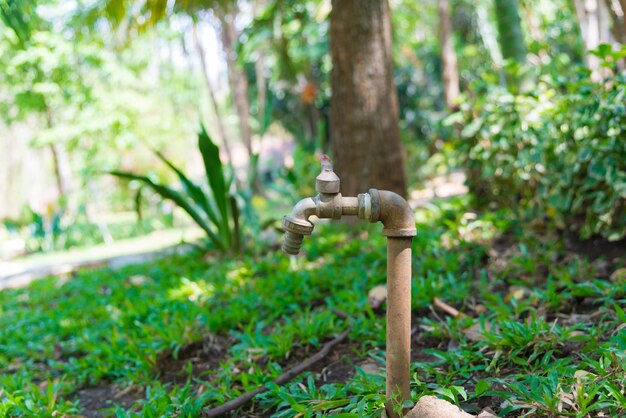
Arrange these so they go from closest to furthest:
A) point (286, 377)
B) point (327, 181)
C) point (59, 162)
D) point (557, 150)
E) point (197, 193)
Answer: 1. point (327, 181)
2. point (286, 377)
3. point (557, 150)
4. point (197, 193)
5. point (59, 162)

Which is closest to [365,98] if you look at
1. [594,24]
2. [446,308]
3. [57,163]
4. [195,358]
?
[446,308]

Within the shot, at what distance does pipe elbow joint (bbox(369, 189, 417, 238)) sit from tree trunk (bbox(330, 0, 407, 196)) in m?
2.73

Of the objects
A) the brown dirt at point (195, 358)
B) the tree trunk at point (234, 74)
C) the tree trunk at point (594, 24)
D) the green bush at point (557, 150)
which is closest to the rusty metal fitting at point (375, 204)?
the brown dirt at point (195, 358)

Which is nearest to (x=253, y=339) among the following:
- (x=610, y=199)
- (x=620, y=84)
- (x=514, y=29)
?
(x=610, y=199)

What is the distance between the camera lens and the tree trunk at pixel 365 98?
166 inches

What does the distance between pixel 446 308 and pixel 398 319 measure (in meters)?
1.01

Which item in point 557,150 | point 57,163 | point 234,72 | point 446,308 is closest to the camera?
point 446,308

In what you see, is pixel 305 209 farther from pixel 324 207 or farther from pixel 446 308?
pixel 446 308

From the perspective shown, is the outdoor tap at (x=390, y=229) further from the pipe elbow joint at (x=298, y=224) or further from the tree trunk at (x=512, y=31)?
the tree trunk at (x=512, y=31)

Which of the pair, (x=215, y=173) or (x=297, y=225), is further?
(x=215, y=173)

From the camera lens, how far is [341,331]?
8.14 feet

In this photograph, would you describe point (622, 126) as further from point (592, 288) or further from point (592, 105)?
point (592, 288)

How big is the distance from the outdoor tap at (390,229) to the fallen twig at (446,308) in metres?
0.90

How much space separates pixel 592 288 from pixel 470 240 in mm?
1120
